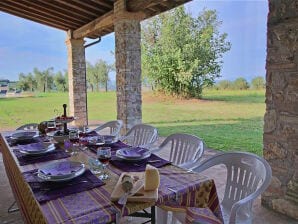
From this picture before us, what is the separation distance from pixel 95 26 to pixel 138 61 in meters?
1.83

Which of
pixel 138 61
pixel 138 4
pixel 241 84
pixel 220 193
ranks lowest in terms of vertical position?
pixel 220 193

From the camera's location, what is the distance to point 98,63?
11656 millimetres

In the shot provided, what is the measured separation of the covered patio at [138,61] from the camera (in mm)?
2379

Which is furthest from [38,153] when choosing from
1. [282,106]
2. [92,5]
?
[92,5]

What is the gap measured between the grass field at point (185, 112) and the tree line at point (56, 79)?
33 cm

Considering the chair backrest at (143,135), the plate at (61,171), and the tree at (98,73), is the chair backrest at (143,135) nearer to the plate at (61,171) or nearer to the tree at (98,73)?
the plate at (61,171)

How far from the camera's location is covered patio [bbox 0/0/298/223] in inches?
93.7

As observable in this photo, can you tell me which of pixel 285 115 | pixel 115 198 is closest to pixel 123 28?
pixel 285 115

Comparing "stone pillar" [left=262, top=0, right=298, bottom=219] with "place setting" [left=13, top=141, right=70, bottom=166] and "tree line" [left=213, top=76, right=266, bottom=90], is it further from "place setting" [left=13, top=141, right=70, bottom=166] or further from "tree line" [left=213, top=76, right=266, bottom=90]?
"tree line" [left=213, top=76, right=266, bottom=90]

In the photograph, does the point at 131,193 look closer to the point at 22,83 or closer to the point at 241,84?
the point at 241,84

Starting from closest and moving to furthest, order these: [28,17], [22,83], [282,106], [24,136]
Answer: [282,106] < [24,136] < [28,17] < [22,83]

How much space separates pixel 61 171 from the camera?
5.28 ft

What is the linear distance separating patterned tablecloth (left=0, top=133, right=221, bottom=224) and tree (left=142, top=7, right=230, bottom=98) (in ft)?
27.5

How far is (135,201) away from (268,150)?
1.83 m
